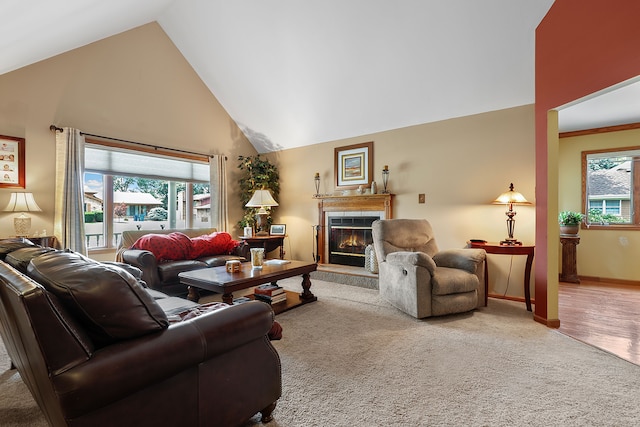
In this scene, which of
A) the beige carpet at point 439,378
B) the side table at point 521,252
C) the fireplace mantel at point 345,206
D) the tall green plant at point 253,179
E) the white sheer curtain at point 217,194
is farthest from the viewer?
the tall green plant at point 253,179

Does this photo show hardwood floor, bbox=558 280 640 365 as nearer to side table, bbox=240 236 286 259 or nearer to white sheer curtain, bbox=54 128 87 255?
side table, bbox=240 236 286 259

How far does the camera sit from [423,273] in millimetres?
2943

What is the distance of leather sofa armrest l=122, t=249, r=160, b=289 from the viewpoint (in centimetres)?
338

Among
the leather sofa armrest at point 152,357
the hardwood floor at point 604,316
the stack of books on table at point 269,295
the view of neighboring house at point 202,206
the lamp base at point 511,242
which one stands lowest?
the hardwood floor at point 604,316

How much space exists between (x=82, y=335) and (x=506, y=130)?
14.5 feet

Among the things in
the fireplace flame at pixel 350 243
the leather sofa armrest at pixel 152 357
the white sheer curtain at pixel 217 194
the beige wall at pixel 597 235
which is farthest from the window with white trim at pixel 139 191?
the beige wall at pixel 597 235

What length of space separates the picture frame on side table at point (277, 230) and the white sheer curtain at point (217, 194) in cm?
84

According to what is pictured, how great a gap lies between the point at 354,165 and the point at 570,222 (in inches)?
134

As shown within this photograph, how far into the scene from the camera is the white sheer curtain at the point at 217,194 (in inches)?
216

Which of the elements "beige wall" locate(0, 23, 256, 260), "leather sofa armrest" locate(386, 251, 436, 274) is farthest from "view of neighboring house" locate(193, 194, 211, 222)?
"leather sofa armrest" locate(386, 251, 436, 274)

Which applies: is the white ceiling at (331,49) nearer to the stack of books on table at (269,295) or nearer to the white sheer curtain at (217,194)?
the white sheer curtain at (217,194)

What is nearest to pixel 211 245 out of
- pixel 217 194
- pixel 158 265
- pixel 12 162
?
pixel 158 265

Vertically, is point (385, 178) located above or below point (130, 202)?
above

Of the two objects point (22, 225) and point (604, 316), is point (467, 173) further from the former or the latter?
point (22, 225)
